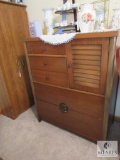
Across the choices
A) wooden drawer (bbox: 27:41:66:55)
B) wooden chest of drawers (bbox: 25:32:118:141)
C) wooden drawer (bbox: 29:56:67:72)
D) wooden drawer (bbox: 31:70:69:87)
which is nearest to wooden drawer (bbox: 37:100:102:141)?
wooden chest of drawers (bbox: 25:32:118:141)

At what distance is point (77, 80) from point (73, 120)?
502mm

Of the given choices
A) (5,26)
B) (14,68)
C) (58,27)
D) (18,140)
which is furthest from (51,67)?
(18,140)

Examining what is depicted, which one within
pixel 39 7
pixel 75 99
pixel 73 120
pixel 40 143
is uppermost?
pixel 39 7

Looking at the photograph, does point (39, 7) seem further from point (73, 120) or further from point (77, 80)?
point (73, 120)

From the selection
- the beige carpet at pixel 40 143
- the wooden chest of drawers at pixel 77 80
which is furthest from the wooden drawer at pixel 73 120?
the beige carpet at pixel 40 143

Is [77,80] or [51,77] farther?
[51,77]

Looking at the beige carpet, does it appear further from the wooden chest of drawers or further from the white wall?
the white wall

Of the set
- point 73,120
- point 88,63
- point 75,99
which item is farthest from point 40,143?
point 88,63

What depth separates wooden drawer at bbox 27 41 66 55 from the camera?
112 cm

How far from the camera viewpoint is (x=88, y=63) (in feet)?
3.36

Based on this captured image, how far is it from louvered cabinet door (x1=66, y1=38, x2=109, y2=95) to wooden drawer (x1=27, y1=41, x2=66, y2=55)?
8cm

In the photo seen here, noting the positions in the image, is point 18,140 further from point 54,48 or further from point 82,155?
point 54,48

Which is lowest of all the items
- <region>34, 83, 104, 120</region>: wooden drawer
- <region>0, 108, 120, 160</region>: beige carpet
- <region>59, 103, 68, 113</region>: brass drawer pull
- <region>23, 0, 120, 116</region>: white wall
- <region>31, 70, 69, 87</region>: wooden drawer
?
<region>0, 108, 120, 160</region>: beige carpet

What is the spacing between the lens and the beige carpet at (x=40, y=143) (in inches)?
51.1
